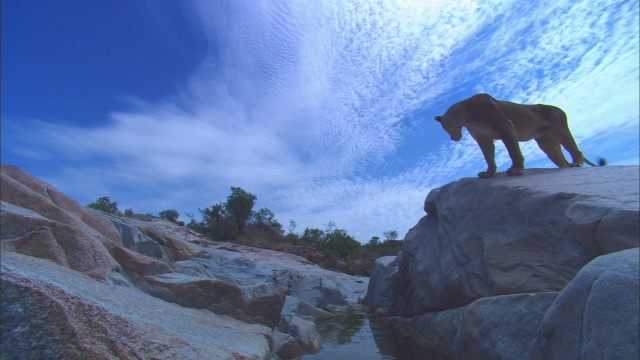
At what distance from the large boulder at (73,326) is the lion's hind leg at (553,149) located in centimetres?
757

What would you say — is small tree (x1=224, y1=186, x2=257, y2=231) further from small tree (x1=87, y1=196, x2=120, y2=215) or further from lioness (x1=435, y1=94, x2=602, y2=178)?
lioness (x1=435, y1=94, x2=602, y2=178)

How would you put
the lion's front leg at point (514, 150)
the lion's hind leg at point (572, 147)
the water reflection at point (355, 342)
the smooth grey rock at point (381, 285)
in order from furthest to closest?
the smooth grey rock at point (381, 285) < the lion's hind leg at point (572, 147) < the lion's front leg at point (514, 150) < the water reflection at point (355, 342)

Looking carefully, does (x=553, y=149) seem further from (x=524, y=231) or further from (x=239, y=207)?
(x=239, y=207)

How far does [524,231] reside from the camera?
4887mm

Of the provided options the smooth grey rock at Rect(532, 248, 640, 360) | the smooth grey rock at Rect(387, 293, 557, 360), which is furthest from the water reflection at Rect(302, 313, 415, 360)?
the smooth grey rock at Rect(532, 248, 640, 360)

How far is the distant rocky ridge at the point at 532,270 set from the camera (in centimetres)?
231

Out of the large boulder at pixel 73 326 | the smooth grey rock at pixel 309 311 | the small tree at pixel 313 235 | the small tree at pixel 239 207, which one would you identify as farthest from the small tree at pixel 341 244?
the large boulder at pixel 73 326

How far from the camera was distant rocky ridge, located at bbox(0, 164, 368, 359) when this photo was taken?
Answer: 223 cm

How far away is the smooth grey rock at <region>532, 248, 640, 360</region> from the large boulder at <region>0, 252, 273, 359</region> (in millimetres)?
2641

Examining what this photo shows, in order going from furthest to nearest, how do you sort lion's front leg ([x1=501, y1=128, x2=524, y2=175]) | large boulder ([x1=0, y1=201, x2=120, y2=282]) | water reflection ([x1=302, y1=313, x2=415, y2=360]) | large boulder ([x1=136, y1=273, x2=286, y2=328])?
lion's front leg ([x1=501, y1=128, x2=524, y2=175]) < water reflection ([x1=302, y1=313, x2=415, y2=360]) < large boulder ([x1=136, y1=273, x2=286, y2=328]) < large boulder ([x1=0, y1=201, x2=120, y2=282])

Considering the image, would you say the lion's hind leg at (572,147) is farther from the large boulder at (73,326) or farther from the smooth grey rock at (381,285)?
the large boulder at (73,326)

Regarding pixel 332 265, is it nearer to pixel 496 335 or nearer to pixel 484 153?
pixel 484 153

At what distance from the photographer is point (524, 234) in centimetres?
486

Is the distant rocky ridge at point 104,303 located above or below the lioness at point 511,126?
below
